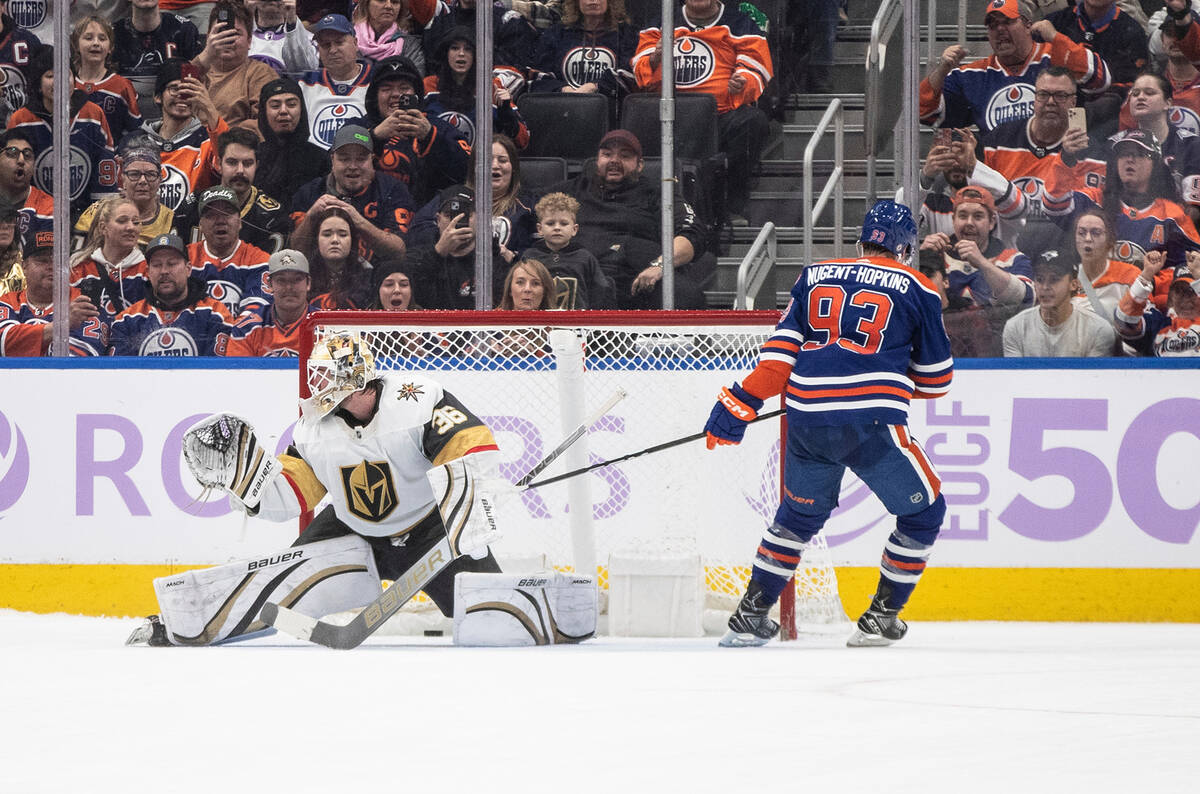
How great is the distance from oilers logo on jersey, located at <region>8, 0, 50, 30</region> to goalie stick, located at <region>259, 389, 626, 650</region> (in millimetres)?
2913

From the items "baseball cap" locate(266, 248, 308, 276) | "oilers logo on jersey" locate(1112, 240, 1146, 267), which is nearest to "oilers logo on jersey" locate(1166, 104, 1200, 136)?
"oilers logo on jersey" locate(1112, 240, 1146, 267)

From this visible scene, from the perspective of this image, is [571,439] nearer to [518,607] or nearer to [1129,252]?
[518,607]

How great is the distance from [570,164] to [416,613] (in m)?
1.84

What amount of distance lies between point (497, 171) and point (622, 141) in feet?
Result: 1.54

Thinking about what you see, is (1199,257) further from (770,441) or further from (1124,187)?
(770,441)

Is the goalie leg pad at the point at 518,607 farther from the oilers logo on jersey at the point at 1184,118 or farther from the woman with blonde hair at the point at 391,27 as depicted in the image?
the oilers logo on jersey at the point at 1184,118

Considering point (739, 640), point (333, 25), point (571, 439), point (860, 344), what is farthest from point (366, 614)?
point (333, 25)

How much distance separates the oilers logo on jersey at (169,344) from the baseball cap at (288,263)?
15.2 inches

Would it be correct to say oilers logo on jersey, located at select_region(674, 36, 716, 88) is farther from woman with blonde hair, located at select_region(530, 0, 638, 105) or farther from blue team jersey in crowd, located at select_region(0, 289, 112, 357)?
blue team jersey in crowd, located at select_region(0, 289, 112, 357)

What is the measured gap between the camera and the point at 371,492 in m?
4.25

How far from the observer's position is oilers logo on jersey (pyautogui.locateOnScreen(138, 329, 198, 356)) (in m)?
5.52

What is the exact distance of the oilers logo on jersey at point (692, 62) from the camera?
5543mm

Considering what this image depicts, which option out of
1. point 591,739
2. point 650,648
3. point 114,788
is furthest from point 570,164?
point 114,788

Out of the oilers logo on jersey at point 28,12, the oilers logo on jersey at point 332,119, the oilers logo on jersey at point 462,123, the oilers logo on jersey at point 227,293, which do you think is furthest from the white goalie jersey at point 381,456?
the oilers logo on jersey at point 28,12
